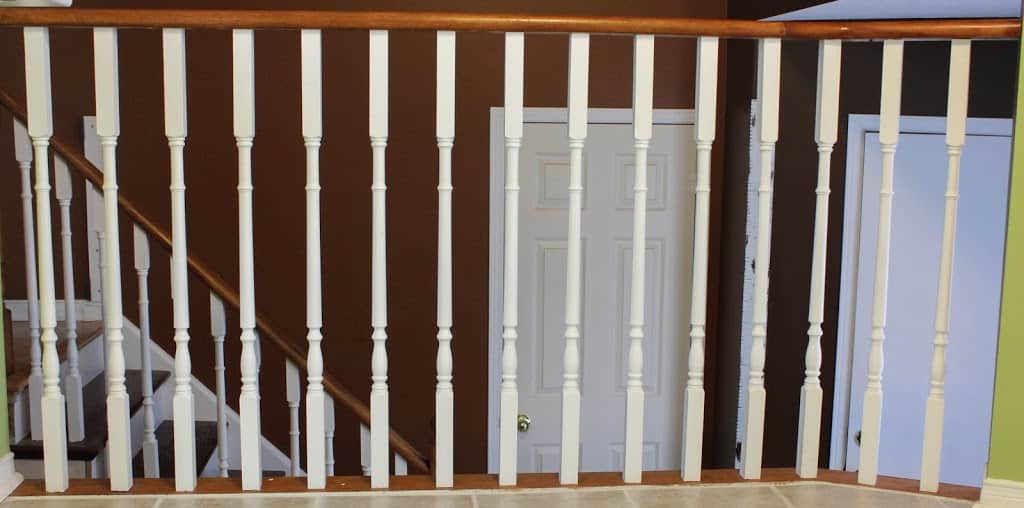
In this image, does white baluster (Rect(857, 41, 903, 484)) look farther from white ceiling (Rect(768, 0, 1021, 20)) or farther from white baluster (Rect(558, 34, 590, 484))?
white ceiling (Rect(768, 0, 1021, 20))

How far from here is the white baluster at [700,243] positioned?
2000 millimetres

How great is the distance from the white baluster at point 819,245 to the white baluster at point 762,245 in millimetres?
97

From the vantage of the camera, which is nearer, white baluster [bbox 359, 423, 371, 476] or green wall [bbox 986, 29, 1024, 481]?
Result: green wall [bbox 986, 29, 1024, 481]

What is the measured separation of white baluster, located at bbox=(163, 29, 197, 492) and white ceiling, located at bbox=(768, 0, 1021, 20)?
1981 millimetres

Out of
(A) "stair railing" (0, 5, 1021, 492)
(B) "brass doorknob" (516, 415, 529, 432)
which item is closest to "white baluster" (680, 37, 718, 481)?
(A) "stair railing" (0, 5, 1021, 492)

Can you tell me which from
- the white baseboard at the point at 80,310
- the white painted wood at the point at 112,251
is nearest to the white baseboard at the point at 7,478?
the white painted wood at the point at 112,251

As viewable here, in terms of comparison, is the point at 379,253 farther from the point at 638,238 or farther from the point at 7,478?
the point at 7,478

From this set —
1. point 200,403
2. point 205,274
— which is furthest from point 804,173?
point 200,403

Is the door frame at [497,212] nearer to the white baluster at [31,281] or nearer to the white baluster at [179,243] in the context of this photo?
the white baluster at [31,281]

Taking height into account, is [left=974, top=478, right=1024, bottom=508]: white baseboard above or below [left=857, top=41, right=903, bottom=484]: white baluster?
below

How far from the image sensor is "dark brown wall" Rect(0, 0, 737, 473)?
400 cm

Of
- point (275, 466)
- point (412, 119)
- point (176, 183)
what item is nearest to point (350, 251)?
point (412, 119)

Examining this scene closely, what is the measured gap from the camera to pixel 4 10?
1.86 metres

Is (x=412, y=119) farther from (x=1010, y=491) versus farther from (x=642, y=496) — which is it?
(x=1010, y=491)
